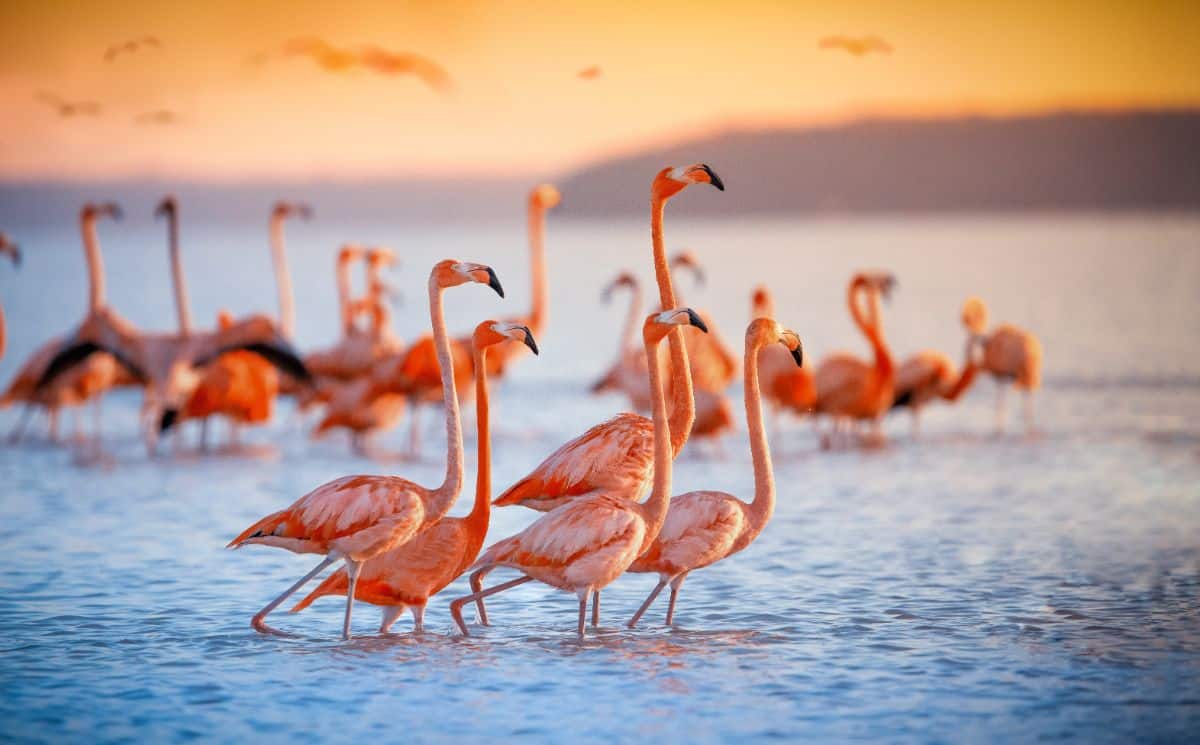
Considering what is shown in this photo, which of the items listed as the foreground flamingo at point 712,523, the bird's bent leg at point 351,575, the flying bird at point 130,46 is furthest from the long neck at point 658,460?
the flying bird at point 130,46

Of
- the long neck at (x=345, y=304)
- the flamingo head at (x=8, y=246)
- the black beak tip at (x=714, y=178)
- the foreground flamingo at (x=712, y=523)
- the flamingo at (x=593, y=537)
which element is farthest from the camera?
the long neck at (x=345, y=304)

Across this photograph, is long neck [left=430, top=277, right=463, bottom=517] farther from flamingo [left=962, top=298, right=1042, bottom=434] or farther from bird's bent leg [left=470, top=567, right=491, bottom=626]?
flamingo [left=962, top=298, right=1042, bottom=434]

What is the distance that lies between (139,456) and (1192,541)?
7.80 meters

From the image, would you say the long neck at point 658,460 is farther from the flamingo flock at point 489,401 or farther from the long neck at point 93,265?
the long neck at point 93,265

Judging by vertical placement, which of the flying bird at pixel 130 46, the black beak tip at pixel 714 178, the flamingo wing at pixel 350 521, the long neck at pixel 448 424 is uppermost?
the flying bird at pixel 130 46

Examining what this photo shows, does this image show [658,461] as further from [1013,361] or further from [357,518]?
[1013,361]

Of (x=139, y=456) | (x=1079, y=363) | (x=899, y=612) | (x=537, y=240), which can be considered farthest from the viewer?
(x=1079, y=363)

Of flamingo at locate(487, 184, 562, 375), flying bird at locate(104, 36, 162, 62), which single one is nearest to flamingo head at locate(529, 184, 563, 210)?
flamingo at locate(487, 184, 562, 375)

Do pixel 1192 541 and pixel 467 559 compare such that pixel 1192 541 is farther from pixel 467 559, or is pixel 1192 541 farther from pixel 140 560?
pixel 140 560

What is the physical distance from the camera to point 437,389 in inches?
490

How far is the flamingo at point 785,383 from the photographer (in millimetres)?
12383

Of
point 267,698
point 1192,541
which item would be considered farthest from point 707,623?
point 1192,541

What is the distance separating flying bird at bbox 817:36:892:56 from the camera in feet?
44.1

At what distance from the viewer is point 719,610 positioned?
7.08 meters
